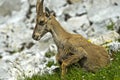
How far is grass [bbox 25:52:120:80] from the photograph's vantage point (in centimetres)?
1175

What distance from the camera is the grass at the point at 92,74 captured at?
38.5 ft

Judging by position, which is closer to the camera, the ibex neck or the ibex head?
the ibex neck

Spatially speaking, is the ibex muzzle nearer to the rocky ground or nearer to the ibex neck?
the ibex neck

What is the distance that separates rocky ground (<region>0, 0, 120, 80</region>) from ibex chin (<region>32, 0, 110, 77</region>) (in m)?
4.93

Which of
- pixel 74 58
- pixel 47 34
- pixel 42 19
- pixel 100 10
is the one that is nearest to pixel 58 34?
pixel 42 19

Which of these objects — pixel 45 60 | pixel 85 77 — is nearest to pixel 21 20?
pixel 45 60

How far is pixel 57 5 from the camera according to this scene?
26.1m

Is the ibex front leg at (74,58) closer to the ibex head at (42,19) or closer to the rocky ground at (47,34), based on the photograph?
the ibex head at (42,19)

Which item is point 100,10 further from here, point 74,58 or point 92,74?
point 92,74

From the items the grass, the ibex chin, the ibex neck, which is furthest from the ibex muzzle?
the grass

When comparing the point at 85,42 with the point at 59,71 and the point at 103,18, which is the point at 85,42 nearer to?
the point at 59,71

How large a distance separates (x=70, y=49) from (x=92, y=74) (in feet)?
3.89

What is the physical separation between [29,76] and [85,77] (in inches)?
85.2

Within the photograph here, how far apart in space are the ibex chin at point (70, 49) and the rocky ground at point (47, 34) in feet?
16.2
